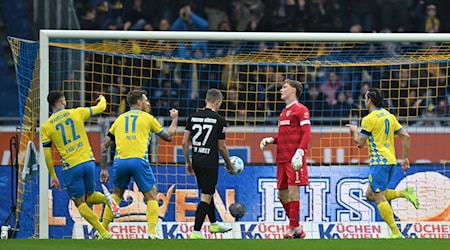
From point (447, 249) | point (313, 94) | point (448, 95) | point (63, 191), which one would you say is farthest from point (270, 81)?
point (447, 249)

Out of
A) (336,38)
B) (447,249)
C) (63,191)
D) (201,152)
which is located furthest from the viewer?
(63,191)

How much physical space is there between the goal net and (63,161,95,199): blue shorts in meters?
0.91

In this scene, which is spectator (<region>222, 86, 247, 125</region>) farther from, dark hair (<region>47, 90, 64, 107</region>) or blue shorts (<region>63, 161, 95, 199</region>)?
dark hair (<region>47, 90, 64, 107</region>)

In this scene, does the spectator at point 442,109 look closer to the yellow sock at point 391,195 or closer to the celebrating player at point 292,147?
the yellow sock at point 391,195

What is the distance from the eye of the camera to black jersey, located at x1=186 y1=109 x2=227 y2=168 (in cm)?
1406

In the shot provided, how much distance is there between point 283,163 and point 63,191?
3.42 meters

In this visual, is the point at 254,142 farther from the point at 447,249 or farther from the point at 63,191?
the point at 447,249

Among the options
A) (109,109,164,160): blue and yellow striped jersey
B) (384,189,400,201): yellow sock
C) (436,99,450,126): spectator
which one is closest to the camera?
(109,109,164,160): blue and yellow striped jersey

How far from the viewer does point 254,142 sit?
17.8 meters

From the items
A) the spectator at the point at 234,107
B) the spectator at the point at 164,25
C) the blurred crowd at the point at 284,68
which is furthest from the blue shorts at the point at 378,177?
the spectator at the point at 164,25

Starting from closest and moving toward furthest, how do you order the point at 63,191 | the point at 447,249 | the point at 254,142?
the point at 447,249, the point at 63,191, the point at 254,142

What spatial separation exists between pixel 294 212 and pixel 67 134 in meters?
2.71

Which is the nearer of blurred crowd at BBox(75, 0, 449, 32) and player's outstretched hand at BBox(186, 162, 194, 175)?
player's outstretched hand at BBox(186, 162, 194, 175)

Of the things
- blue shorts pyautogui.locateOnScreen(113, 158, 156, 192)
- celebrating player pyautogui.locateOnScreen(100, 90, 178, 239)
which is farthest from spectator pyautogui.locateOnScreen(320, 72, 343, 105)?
blue shorts pyautogui.locateOnScreen(113, 158, 156, 192)
